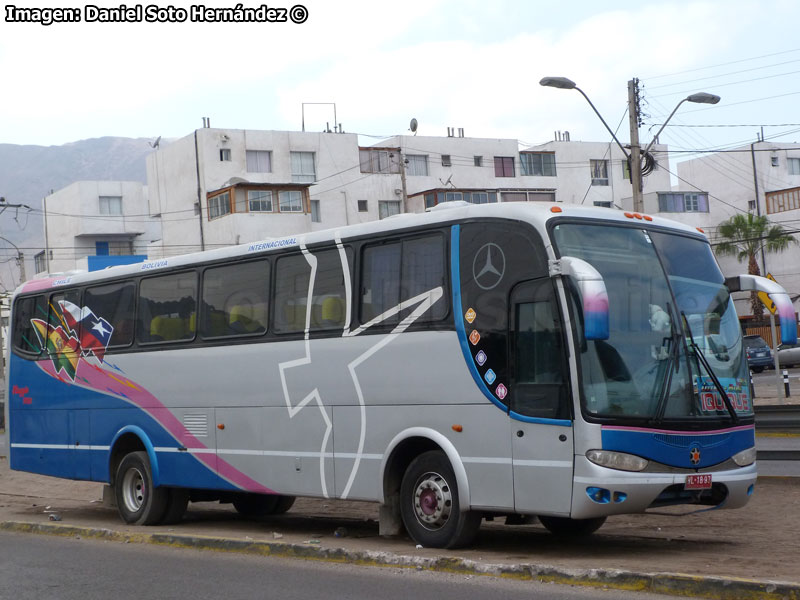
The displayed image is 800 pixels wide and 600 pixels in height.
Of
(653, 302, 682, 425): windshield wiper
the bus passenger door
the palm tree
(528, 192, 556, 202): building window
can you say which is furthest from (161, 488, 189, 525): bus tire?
(528, 192, 556, 202): building window

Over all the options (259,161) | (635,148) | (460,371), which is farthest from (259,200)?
(460,371)

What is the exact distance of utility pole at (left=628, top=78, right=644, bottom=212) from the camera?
29.7 metres

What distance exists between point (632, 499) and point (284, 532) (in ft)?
17.1

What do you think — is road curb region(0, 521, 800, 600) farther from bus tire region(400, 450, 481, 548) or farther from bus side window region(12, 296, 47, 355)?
bus side window region(12, 296, 47, 355)

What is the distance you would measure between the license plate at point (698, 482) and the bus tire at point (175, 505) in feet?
23.9

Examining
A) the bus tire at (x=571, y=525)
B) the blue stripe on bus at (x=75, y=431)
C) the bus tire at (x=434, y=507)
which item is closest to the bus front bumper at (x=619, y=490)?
the bus tire at (x=434, y=507)

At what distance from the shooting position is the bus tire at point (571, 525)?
39.0 feet

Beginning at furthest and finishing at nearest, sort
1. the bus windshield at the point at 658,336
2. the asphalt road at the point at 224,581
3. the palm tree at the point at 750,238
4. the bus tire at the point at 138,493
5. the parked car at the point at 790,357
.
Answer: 1. the palm tree at the point at 750,238
2. the parked car at the point at 790,357
3. the bus tire at the point at 138,493
4. the bus windshield at the point at 658,336
5. the asphalt road at the point at 224,581

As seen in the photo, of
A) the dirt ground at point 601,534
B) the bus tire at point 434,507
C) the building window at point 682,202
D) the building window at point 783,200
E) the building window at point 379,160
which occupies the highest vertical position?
the building window at point 379,160

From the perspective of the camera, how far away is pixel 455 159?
74.8m

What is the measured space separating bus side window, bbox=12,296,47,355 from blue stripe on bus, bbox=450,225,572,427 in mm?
8260

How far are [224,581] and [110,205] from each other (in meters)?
72.5

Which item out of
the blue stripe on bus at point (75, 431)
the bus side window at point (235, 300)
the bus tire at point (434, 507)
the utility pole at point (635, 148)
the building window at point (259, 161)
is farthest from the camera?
the building window at point (259, 161)

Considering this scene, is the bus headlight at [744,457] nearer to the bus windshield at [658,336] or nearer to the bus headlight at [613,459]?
the bus windshield at [658,336]
